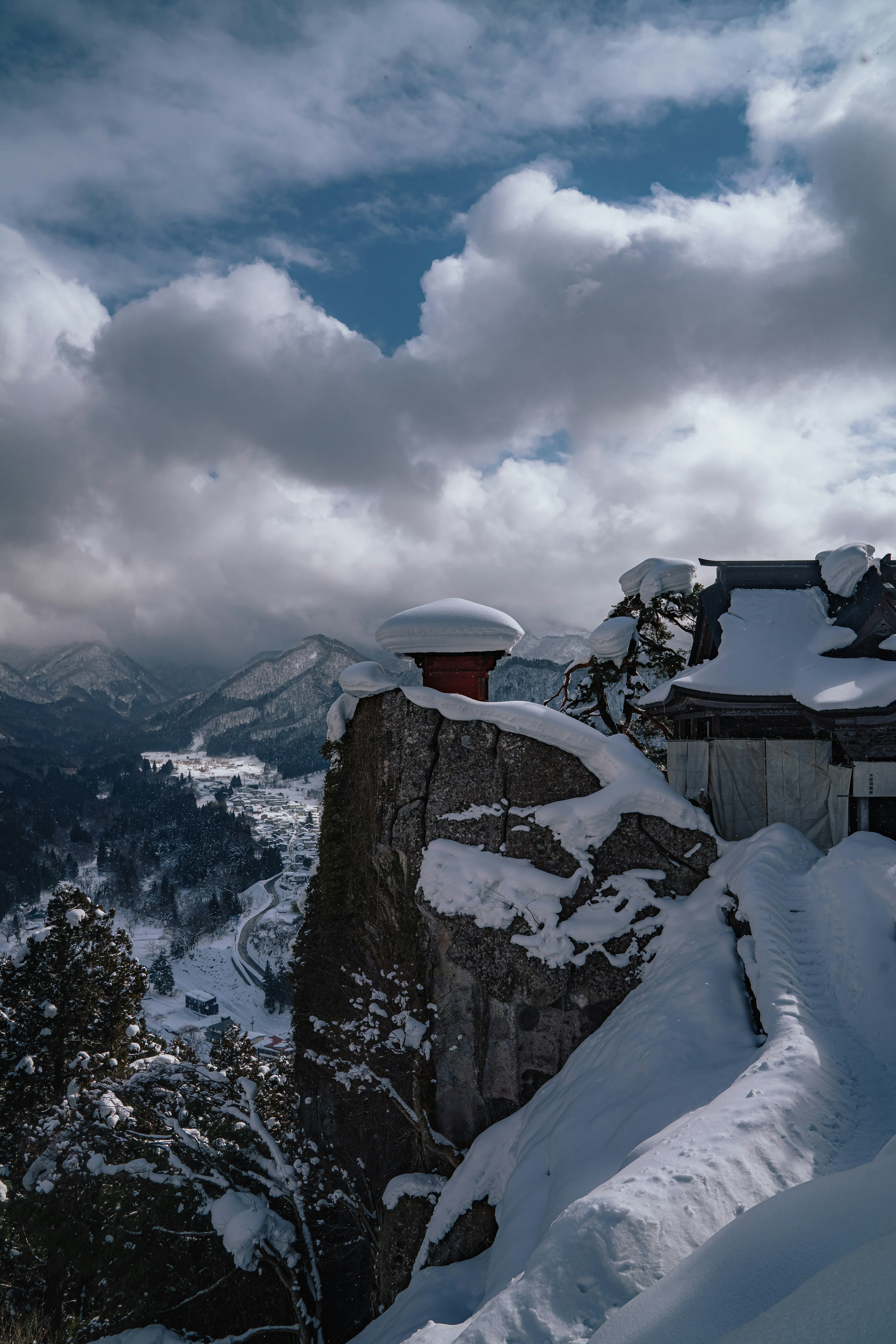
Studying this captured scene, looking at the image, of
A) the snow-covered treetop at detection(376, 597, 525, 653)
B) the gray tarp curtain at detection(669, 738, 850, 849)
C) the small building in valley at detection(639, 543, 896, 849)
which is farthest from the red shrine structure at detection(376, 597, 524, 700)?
the gray tarp curtain at detection(669, 738, 850, 849)

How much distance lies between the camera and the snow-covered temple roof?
10.4m

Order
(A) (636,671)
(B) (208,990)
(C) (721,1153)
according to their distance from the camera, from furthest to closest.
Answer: (B) (208,990), (A) (636,671), (C) (721,1153)

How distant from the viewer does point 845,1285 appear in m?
2.38

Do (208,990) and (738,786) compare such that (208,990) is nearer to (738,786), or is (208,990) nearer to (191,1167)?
(191,1167)

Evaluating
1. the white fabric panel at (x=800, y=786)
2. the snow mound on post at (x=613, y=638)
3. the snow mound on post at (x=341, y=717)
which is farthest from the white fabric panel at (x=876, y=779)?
the snow mound on post at (x=341, y=717)

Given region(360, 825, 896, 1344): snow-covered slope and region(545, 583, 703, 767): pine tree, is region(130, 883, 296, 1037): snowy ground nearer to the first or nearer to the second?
region(545, 583, 703, 767): pine tree

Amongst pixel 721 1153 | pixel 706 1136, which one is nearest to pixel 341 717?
pixel 706 1136

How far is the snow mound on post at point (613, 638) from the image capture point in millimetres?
16922

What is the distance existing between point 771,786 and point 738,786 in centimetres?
→ 52

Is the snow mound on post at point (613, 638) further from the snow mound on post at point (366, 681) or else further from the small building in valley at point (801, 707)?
the snow mound on post at point (366, 681)

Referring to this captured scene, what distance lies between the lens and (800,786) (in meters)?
11.2

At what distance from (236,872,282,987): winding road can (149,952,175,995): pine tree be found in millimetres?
16555

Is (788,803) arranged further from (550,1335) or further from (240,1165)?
(240,1165)

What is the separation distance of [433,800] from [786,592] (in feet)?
25.6
